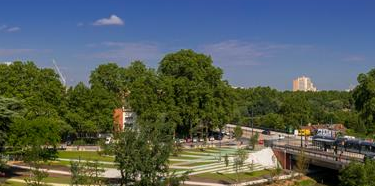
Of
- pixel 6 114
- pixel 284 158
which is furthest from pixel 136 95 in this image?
pixel 6 114

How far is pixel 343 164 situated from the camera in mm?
50062

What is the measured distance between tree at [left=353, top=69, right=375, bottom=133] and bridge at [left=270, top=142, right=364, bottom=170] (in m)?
10.8

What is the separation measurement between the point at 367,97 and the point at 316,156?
67.4 ft

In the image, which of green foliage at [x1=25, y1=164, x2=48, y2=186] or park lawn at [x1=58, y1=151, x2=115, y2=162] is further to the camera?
park lawn at [x1=58, y1=151, x2=115, y2=162]

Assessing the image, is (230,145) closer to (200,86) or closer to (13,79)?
(200,86)

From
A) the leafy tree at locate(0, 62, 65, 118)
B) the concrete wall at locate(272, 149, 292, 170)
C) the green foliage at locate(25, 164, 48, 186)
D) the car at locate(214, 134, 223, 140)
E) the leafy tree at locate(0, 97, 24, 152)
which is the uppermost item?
the leafy tree at locate(0, 62, 65, 118)

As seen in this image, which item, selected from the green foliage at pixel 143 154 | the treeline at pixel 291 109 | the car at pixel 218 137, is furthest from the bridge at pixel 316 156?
the treeline at pixel 291 109

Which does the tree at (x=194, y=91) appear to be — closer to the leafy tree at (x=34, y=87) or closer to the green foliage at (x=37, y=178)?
the leafy tree at (x=34, y=87)

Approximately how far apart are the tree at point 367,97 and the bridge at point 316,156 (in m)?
10.8

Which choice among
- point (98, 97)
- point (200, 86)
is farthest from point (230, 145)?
point (98, 97)

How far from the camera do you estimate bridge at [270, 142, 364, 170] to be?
5197cm

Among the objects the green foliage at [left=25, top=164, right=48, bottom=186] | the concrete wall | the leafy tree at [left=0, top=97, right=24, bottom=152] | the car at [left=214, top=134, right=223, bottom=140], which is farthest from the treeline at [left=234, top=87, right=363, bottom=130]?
the green foliage at [left=25, top=164, right=48, bottom=186]

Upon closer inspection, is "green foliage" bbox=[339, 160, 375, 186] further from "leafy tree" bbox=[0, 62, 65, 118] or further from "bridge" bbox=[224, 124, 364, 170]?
"leafy tree" bbox=[0, 62, 65, 118]

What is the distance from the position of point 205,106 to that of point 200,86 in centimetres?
352
